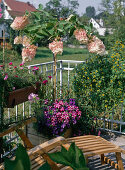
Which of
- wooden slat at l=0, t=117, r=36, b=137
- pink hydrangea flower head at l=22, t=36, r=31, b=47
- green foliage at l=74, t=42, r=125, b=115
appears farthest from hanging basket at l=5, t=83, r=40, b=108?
green foliage at l=74, t=42, r=125, b=115

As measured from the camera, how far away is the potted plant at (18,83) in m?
2.32

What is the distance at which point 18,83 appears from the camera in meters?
2.52

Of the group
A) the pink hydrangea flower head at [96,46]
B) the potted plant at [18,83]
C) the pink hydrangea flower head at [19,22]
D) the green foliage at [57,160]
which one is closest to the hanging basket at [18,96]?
the potted plant at [18,83]

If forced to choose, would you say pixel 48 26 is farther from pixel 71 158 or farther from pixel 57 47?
pixel 71 158

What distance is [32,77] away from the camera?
2734 mm

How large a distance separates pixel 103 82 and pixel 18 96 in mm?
1577

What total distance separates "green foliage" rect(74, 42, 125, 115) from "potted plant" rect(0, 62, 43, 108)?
3.03 feet

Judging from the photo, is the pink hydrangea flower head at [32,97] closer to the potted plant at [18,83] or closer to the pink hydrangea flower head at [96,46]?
the potted plant at [18,83]

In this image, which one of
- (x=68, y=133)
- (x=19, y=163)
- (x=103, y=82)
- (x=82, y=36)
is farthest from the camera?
(x=103, y=82)

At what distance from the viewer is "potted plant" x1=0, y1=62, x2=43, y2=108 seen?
7.61ft

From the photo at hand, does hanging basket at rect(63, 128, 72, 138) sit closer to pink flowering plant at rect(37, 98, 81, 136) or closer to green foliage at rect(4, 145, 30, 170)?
pink flowering plant at rect(37, 98, 81, 136)

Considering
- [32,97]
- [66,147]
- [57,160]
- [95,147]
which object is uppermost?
[57,160]

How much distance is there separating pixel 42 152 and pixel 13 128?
2.61 feet

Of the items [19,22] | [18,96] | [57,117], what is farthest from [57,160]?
[57,117]
